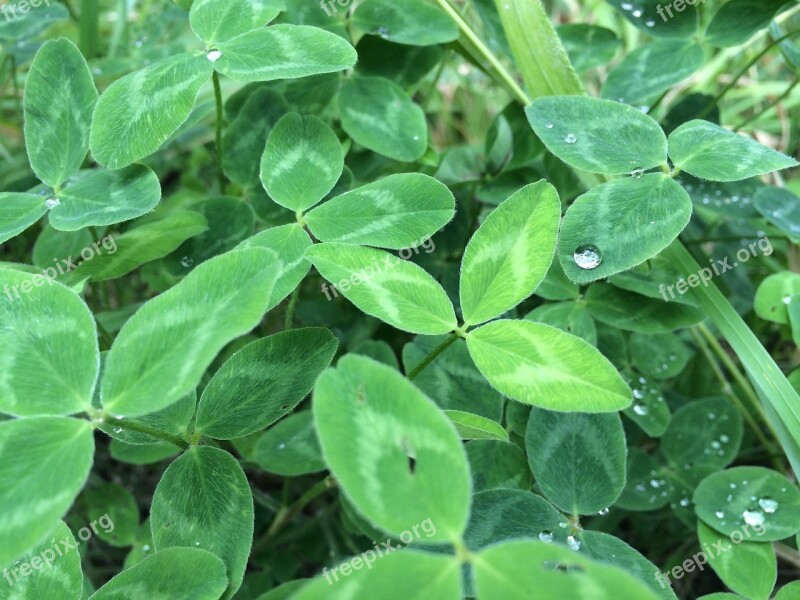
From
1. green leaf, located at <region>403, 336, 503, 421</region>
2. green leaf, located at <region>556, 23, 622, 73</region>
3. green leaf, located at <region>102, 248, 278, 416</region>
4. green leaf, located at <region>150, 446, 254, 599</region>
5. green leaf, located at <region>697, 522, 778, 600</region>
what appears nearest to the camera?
green leaf, located at <region>102, 248, 278, 416</region>

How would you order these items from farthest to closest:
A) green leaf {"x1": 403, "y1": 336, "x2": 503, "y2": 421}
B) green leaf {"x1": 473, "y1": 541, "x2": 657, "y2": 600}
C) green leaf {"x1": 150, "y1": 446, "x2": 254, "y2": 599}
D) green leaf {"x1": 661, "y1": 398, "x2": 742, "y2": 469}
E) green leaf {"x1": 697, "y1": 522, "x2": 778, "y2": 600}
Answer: green leaf {"x1": 661, "y1": 398, "x2": 742, "y2": 469}
green leaf {"x1": 403, "y1": 336, "x2": 503, "y2": 421}
green leaf {"x1": 697, "y1": 522, "x2": 778, "y2": 600}
green leaf {"x1": 150, "y1": 446, "x2": 254, "y2": 599}
green leaf {"x1": 473, "y1": 541, "x2": 657, "y2": 600}

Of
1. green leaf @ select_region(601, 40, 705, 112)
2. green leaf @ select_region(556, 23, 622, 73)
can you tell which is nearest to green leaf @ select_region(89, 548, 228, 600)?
green leaf @ select_region(601, 40, 705, 112)

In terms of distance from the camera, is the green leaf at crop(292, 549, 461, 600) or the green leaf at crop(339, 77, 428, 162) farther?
the green leaf at crop(339, 77, 428, 162)

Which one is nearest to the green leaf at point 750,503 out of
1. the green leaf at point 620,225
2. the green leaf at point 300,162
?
the green leaf at point 620,225

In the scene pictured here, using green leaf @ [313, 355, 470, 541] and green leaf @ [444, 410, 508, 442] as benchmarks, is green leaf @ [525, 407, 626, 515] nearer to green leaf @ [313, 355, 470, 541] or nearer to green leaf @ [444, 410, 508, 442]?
green leaf @ [444, 410, 508, 442]

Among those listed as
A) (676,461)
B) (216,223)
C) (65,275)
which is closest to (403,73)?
(216,223)

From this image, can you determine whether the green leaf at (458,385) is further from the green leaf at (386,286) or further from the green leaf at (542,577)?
the green leaf at (542,577)

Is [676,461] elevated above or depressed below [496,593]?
below

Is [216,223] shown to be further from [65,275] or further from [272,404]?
[272,404]
